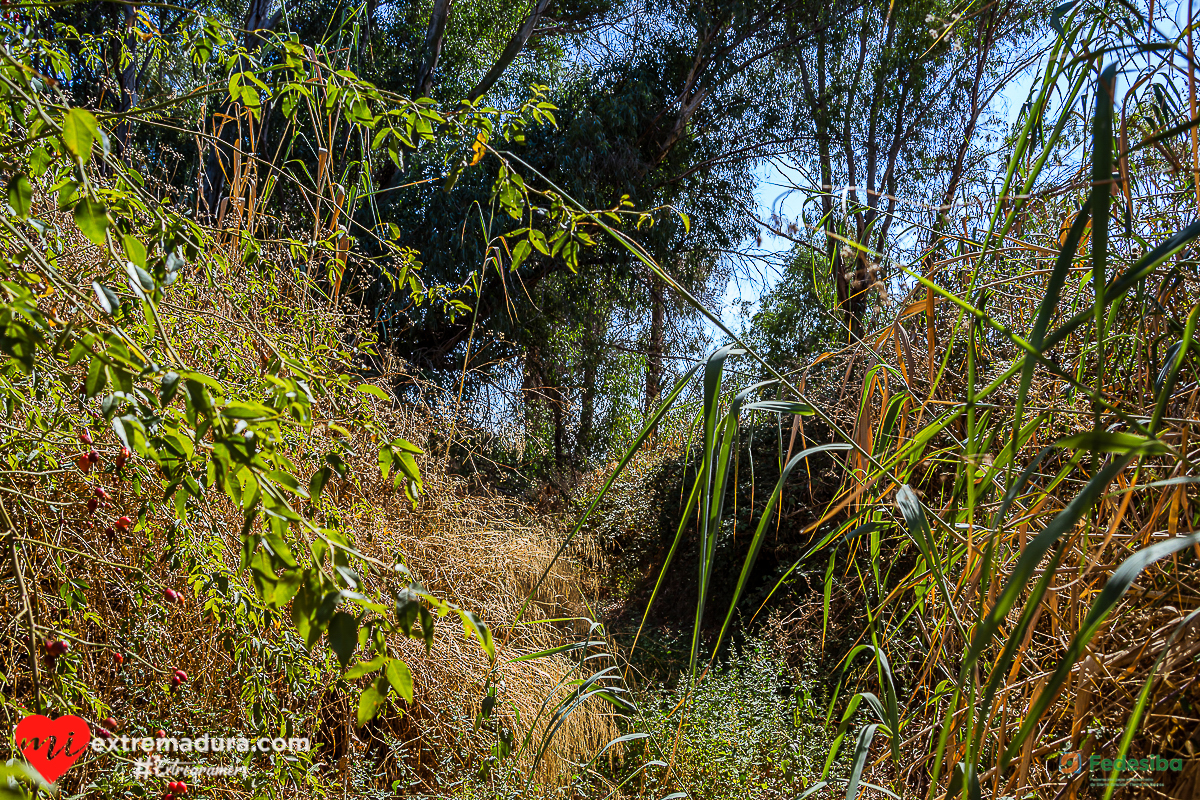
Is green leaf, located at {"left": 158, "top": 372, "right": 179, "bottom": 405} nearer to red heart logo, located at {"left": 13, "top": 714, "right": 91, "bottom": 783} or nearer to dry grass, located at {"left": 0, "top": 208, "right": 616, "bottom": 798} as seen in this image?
dry grass, located at {"left": 0, "top": 208, "right": 616, "bottom": 798}

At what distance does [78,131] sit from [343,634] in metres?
0.42

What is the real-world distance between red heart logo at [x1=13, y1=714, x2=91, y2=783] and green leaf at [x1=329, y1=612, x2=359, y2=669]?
2.95 ft

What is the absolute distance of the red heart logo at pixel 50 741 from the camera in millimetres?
1088

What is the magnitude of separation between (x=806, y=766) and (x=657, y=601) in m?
2.38

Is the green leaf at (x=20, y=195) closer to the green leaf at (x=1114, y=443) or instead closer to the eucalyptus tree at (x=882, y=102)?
the green leaf at (x=1114, y=443)

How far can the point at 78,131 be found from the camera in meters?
0.53

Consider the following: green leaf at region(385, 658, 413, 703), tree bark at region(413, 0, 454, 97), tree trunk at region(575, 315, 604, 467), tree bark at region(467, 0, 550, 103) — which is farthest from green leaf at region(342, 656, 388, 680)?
tree trunk at region(575, 315, 604, 467)

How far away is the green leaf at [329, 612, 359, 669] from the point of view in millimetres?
448

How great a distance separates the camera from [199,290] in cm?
195

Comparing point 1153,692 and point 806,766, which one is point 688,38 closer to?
point 806,766

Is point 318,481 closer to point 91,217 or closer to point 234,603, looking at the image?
point 91,217

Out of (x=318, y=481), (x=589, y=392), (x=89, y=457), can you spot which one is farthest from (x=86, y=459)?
(x=589, y=392)

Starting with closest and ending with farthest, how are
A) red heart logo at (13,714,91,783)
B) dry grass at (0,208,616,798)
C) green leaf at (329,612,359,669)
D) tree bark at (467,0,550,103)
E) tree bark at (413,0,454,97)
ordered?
green leaf at (329,612,359,669) < red heart logo at (13,714,91,783) < dry grass at (0,208,616,798) < tree bark at (467,0,550,103) < tree bark at (413,0,454,97)

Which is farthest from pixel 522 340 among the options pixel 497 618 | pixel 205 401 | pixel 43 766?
pixel 205 401
